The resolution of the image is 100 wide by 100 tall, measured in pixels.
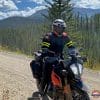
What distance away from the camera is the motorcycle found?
28.3 ft

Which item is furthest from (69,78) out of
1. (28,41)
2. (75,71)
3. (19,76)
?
(28,41)

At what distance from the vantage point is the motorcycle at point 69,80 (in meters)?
8.63

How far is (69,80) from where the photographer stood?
346 inches

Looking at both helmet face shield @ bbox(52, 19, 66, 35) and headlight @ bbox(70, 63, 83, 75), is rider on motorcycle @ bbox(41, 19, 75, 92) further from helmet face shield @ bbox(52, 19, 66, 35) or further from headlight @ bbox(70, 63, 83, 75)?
headlight @ bbox(70, 63, 83, 75)

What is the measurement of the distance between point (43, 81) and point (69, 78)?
4.28ft

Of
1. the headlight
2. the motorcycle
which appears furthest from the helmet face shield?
the headlight

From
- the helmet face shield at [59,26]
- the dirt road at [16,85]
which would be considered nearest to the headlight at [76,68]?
the helmet face shield at [59,26]

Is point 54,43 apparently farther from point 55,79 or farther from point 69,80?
point 69,80

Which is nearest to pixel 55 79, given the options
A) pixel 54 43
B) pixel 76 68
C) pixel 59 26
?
pixel 76 68

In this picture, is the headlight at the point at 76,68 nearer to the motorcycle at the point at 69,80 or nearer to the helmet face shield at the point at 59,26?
the motorcycle at the point at 69,80

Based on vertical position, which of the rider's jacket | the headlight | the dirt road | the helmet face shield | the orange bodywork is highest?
the helmet face shield

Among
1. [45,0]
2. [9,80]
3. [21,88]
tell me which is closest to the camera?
[21,88]

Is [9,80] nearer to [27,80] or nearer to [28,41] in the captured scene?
[27,80]

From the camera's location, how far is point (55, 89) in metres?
9.07
